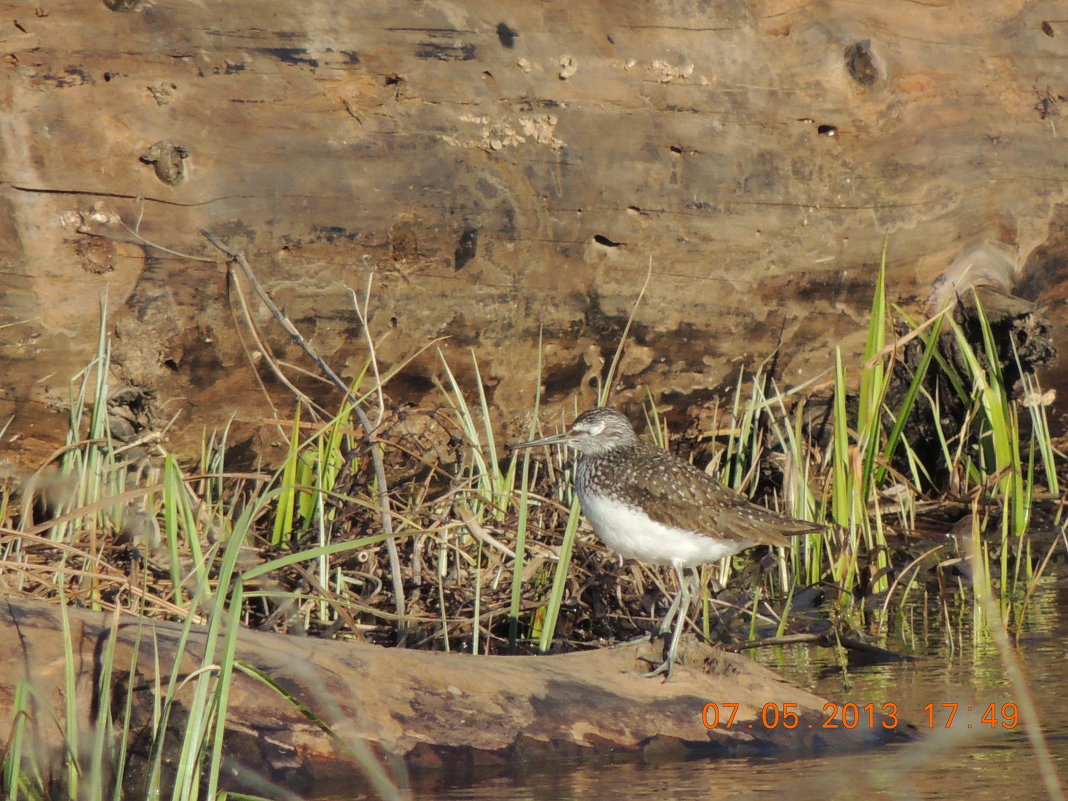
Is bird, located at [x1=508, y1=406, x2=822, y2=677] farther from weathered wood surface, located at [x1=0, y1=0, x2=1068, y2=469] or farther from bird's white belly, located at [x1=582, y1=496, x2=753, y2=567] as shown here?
weathered wood surface, located at [x1=0, y1=0, x2=1068, y2=469]

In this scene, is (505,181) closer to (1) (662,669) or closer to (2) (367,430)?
(2) (367,430)

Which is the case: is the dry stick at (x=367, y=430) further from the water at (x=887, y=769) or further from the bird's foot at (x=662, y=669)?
the water at (x=887, y=769)

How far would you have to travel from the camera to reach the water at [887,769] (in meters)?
3.53

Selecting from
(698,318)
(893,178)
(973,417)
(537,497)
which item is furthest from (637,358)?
(973,417)

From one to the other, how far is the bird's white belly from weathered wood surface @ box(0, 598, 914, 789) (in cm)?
49

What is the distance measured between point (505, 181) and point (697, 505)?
188 centimetres

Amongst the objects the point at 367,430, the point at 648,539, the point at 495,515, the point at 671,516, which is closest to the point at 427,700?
the point at 648,539

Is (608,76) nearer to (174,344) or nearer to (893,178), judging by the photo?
(893,178)

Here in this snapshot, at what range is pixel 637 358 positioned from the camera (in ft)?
20.7
